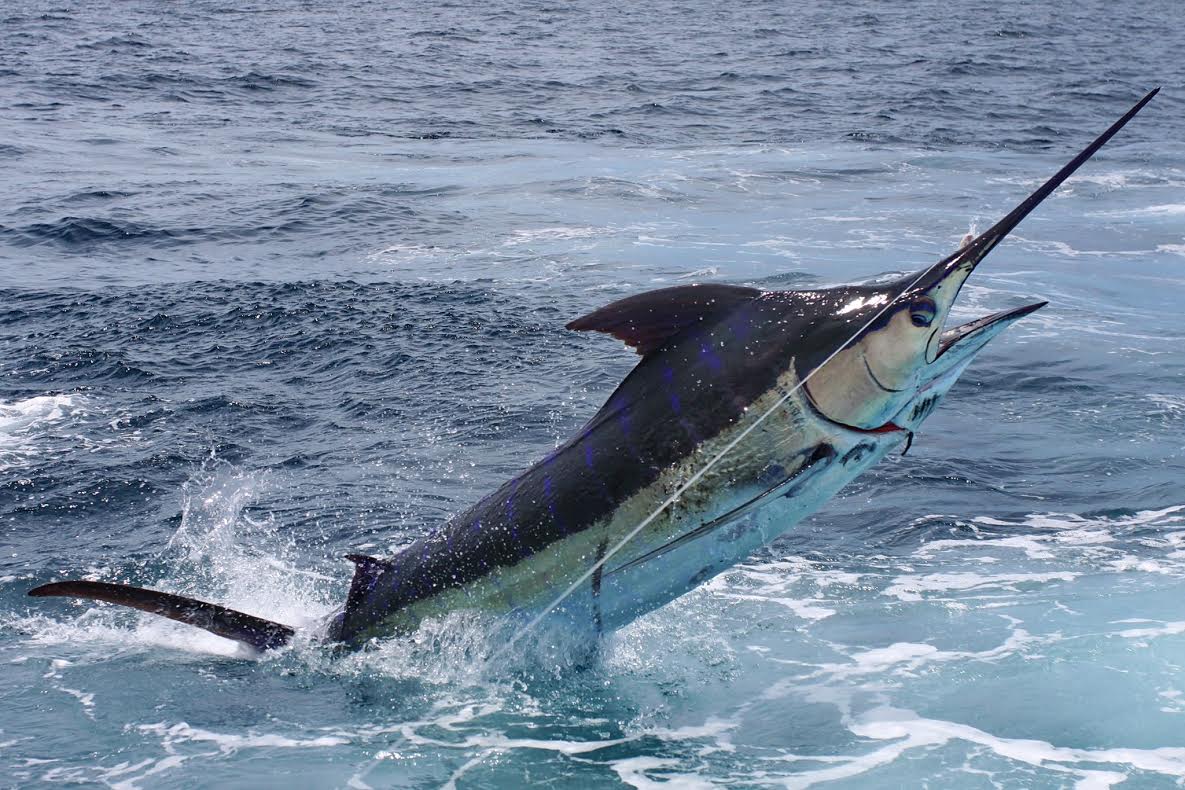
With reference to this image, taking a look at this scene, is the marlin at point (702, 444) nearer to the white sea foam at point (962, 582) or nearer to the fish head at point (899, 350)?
the fish head at point (899, 350)

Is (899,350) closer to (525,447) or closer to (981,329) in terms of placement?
(981,329)

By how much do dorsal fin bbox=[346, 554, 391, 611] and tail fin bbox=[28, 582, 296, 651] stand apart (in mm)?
497

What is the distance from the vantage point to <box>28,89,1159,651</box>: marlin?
4957 millimetres

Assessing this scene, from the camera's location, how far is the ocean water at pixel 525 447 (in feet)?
20.7

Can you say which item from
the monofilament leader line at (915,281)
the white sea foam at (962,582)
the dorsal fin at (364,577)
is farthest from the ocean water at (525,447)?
the monofilament leader line at (915,281)

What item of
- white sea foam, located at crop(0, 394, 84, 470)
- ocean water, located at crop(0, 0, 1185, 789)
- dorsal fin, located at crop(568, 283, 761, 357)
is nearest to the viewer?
dorsal fin, located at crop(568, 283, 761, 357)

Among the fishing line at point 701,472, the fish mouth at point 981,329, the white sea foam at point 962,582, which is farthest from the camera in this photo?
the white sea foam at point 962,582

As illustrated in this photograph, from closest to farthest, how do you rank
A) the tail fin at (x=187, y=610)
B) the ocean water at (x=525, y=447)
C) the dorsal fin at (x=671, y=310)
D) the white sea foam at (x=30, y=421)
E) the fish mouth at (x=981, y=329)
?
the fish mouth at (x=981, y=329), the dorsal fin at (x=671, y=310), the tail fin at (x=187, y=610), the ocean water at (x=525, y=447), the white sea foam at (x=30, y=421)

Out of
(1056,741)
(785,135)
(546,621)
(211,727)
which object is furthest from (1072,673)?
(785,135)

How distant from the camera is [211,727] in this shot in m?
6.36

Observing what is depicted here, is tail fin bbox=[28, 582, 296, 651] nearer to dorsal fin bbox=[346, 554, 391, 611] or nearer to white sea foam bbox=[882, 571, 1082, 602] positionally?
dorsal fin bbox=[346, 554, 391, 611]

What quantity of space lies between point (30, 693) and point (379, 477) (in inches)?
148

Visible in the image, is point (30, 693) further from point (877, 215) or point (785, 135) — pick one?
point (785, 135)

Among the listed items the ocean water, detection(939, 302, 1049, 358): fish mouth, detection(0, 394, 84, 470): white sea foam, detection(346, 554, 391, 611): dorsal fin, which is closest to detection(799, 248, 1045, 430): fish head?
detection(939, 302, 1049, 358): fish mouth
